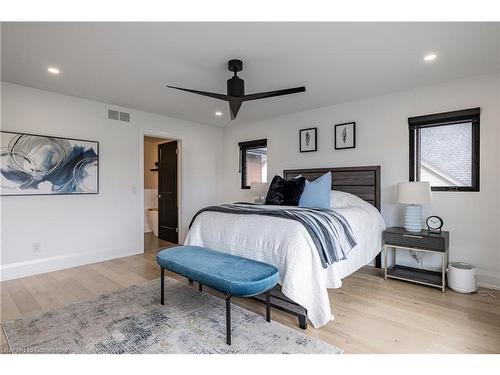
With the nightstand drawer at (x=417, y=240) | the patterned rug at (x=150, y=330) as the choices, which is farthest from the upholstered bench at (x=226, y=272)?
the nightstand drawer at (x=417, y=240)

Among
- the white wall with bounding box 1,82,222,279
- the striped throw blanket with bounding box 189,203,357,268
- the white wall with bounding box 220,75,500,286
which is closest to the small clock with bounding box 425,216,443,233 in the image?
the white wall with bounding box 220,75,500,286

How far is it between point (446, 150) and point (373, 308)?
2172 millimetres

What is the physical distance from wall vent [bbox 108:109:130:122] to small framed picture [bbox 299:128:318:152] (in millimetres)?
2862

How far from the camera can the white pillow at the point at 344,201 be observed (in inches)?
133

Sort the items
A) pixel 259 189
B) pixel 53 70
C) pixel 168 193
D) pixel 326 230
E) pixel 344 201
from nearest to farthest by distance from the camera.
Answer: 1. pixel 326 230
2. pixel 53 70
3. pixel 344 201
4. pixel 259 189
5. pixel 168 193

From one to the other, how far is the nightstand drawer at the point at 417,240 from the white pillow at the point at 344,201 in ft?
1.64

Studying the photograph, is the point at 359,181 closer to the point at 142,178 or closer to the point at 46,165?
the point at 142,178

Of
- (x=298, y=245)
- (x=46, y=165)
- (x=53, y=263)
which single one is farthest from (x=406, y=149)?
(x=53, y=263)

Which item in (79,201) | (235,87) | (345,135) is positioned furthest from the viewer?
(345,135)

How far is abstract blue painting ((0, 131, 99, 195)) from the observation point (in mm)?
3217

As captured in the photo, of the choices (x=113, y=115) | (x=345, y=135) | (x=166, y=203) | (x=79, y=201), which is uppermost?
(x=113, y=115)

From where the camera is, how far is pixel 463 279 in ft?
9.09
